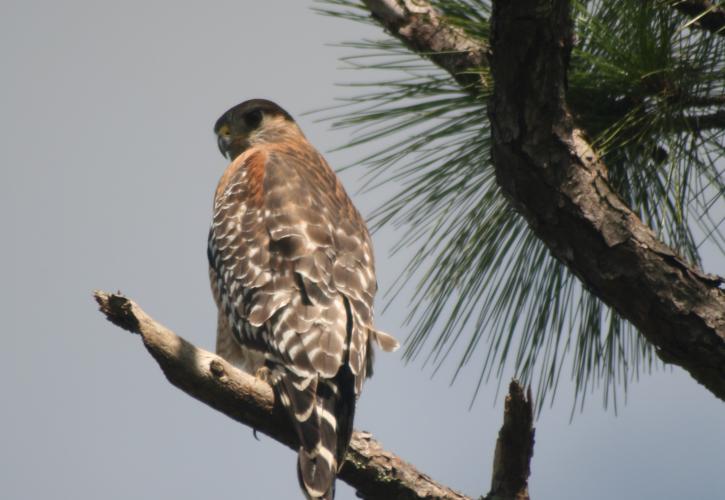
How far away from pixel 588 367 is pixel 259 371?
147 cm

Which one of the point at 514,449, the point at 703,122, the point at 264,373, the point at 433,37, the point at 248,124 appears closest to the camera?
the point at 514,449

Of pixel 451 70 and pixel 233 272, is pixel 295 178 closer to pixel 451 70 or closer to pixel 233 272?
pixel 233 272

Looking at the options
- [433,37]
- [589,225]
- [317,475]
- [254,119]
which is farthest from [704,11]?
[254,119]

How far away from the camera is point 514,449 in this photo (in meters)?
2.92

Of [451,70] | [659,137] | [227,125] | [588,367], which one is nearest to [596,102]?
[659,137]

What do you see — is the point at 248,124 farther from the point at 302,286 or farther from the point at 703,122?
the point at 703,122

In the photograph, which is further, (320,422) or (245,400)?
(320,422)

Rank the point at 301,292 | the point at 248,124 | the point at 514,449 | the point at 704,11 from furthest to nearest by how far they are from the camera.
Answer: the point at 248,124
the point at 301,292
the point at 704,11
the point at 514,449

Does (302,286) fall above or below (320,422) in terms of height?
above

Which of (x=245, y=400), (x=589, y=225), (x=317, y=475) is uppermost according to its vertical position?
(x=589, y=225)

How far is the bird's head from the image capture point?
21.0ft

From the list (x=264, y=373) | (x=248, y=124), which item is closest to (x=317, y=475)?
(x=264, y=373)

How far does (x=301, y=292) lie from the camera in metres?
4.13

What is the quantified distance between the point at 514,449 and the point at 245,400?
0.95m
